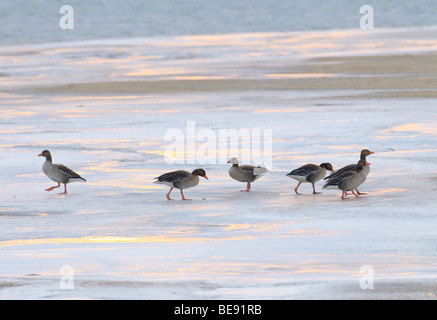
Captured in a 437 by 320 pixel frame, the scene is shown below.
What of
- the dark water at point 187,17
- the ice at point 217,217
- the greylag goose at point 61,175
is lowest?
the ice at point 217,217

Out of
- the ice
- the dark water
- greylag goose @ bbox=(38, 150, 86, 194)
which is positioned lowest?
the ice

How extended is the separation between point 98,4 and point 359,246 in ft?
236

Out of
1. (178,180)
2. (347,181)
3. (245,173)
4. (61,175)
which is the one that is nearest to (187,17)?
(61,175)

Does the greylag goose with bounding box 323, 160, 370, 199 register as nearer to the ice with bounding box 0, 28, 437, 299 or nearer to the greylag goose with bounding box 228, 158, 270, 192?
the ice with bounding box 0, 28, 437, 299

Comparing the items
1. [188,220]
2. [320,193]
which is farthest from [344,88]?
[188,220]

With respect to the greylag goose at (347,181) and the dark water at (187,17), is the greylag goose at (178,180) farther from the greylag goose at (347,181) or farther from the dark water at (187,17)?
the dark water at (187,17)

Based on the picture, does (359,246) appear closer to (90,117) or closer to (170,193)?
(170,193)

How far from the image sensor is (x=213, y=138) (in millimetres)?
19141

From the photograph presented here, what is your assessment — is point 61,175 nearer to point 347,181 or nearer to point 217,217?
point 217,217

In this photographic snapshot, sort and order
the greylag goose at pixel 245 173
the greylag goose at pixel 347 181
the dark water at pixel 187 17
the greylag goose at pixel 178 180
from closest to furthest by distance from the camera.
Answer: the greylag goose at pixel 347 181, the greylag goose at pixel 178 180, the greylag goose at pixel 245 173, the dark water at pixel 187 17

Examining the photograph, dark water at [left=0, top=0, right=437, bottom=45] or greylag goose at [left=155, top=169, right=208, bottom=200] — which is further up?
dark water at [left=0, top=0, right=437, bottom=45]

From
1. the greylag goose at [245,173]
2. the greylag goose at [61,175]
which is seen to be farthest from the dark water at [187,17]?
the greylag goose at [245,173]

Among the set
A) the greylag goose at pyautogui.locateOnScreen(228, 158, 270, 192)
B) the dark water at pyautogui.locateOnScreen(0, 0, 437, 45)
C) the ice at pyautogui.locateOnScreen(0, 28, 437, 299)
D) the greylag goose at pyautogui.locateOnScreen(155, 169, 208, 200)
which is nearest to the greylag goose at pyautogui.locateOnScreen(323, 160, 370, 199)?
the ice at pyautogui.locateOnScreen(0, 28, 437, 299)

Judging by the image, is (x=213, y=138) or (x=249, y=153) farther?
(x=213, y=138)
